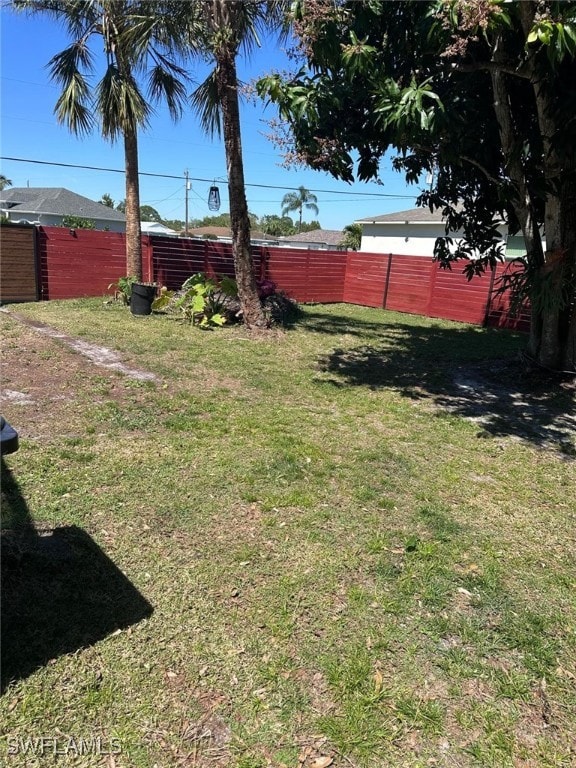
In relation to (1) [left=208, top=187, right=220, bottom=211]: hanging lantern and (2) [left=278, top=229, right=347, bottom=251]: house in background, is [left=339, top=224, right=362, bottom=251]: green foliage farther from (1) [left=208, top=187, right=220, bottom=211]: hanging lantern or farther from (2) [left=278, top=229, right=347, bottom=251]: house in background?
(1) [left=208, top=187, right=220, bottom=211]: hanging lantern

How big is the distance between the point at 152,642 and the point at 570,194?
20.4 feet

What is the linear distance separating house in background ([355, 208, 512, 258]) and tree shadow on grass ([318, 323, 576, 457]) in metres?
15.2

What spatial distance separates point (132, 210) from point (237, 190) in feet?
11.0

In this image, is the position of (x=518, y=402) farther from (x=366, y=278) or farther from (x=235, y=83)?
(x=366, y=278)

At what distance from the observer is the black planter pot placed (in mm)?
10109

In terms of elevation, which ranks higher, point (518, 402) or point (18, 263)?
point (18, 263)

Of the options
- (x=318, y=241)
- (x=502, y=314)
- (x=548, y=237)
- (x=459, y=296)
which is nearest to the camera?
(x=548, y=237)

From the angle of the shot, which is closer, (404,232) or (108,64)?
(108,64)

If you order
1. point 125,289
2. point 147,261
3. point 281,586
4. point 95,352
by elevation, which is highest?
point 147,261

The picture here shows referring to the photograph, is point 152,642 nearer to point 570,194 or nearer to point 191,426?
point 191,426

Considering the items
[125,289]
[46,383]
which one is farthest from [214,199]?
[46,383]

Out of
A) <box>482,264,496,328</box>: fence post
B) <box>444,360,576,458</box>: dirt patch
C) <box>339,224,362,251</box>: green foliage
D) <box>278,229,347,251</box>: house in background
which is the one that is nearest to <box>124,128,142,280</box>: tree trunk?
<box>444,360,576,458</box>: dirt patch

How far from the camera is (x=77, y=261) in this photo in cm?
1154

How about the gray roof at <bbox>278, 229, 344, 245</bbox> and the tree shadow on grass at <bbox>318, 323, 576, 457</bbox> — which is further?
the gray roof at <bbox>278, 229, 344, 245</bbox>
